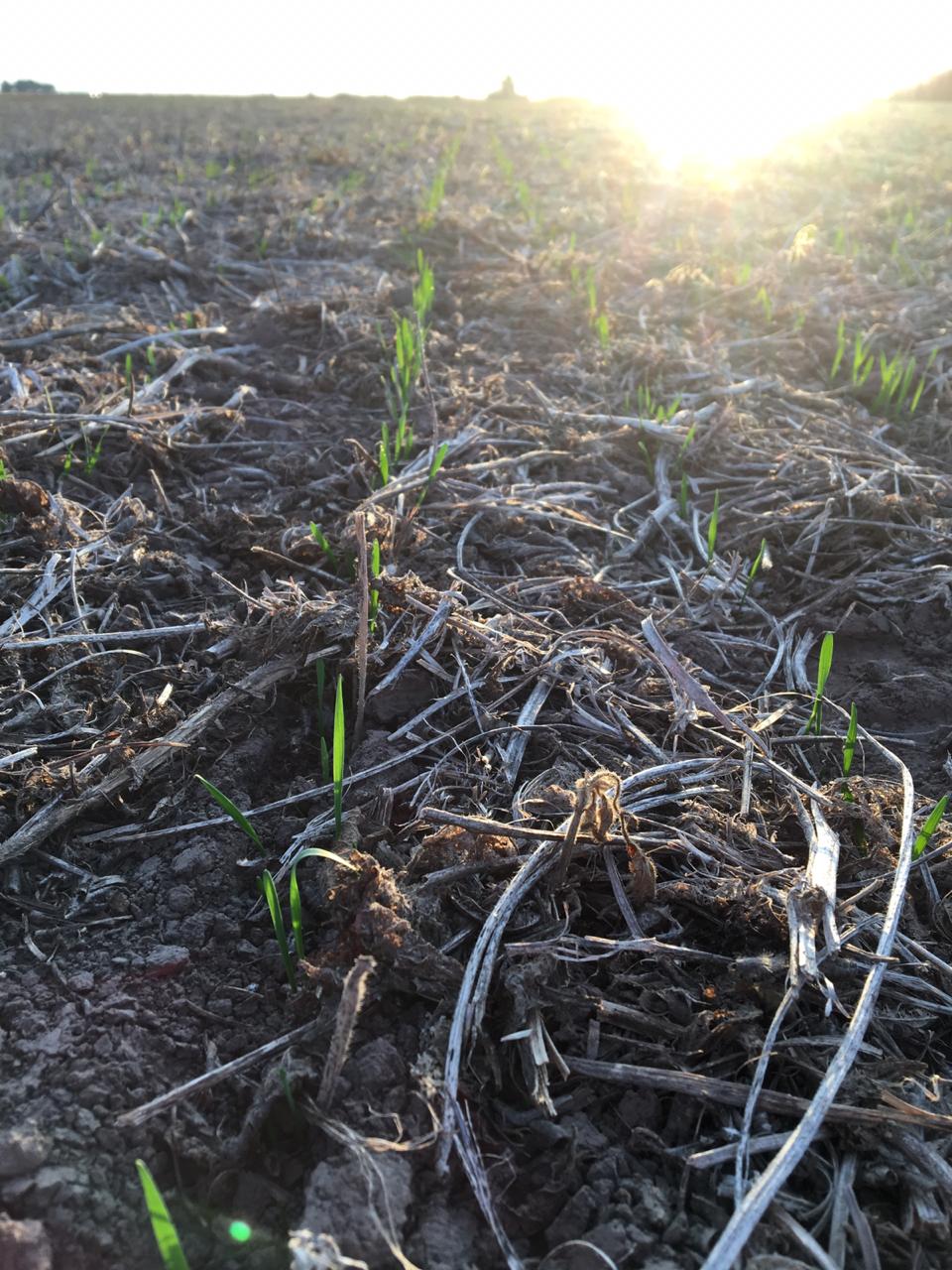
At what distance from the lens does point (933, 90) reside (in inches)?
734

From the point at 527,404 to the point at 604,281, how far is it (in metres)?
1.58

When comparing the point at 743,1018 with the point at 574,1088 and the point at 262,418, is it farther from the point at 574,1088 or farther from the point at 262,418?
the point at 262,418

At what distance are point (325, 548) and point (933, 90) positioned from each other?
2233 centimetres

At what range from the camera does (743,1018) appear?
1.23 meters

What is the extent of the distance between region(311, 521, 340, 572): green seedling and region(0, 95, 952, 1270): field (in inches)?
1.5

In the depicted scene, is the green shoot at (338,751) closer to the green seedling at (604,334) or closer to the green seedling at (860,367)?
the green seedling at (604,334)

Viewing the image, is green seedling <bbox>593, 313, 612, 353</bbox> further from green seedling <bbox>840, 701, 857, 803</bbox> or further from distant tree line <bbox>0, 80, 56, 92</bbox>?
distant tree line <bbox>0, 80, 56, 92</bbox>

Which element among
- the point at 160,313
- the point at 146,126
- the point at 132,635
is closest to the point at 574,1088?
the point at 132,635

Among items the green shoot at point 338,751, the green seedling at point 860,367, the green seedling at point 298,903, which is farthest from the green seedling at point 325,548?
the green seedling at point 860,367

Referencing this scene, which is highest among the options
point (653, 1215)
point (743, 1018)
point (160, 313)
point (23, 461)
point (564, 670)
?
point (160, 313)

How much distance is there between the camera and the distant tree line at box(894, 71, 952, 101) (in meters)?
18.2

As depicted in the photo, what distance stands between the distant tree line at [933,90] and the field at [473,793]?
1896 centimetres

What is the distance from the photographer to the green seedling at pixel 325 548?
2127 millimetres

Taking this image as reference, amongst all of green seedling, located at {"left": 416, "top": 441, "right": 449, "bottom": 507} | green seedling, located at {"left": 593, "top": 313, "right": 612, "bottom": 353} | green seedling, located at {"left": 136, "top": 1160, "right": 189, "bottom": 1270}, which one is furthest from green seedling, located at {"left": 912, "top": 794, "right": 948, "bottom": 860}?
green seedling, located at {"left": 593, "top": 313, "right": 612, "bottom": 353}
